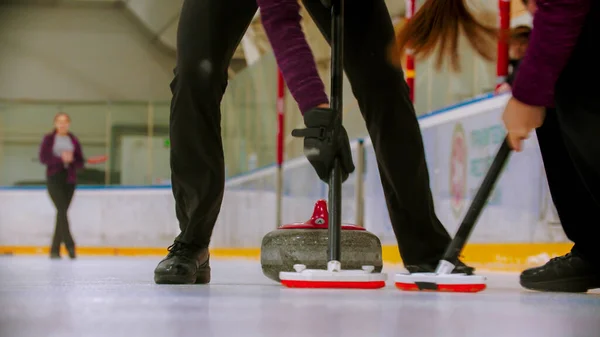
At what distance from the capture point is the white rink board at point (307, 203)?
3332 mm

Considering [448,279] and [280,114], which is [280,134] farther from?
[448,279]

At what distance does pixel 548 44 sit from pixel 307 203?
14.8ft

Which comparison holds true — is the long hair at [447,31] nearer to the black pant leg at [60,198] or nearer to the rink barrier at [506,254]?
the rink barrier at [506,254]

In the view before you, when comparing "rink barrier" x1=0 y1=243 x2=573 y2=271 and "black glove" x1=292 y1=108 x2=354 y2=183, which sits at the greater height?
"black glove" x1=292 y1=108 x2=354 y2=183

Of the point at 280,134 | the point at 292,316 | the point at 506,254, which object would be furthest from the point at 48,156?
the point at 292,316

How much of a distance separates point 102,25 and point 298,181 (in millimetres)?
6687

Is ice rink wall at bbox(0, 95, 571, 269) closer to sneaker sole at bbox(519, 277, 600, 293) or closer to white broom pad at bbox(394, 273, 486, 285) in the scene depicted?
sneaker sole at bbox(519, 277, 600, 293)

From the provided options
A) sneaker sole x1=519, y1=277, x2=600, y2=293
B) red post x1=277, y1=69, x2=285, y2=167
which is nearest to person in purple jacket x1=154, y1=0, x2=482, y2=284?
sneaker sole x1=519, y1=277, x2=600, y2=293

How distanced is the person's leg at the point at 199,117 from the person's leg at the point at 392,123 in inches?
6.2

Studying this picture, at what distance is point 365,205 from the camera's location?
480 cm

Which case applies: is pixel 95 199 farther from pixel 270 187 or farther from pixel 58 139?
pixel 270 187

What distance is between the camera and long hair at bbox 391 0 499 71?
1.41m

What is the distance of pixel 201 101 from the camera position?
1.58 m

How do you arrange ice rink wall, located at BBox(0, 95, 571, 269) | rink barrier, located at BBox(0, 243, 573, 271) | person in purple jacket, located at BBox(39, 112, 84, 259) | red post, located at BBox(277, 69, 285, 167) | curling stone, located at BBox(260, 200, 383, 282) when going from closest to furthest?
curling stone, located at BBox(260, 200, 383, 282), rink barrier, located at BBox(0, 243, 573, 271), ice rink wall, located at BBox(0, 95, 571, 269), red post, located at BBox(277, 69, 285, 167), person in purple jacket, located at BBox(39, 112, 84, 259)
